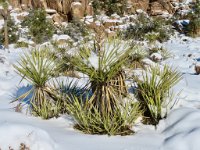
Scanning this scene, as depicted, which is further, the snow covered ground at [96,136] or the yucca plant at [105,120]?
the yucca plant at [105,120]

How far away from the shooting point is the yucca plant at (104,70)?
509 cm

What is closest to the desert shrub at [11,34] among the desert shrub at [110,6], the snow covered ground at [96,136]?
the desert shrub at [110,6]

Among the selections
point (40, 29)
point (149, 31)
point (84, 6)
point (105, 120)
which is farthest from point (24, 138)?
point (84, 6)

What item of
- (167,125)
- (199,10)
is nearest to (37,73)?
(167,125)

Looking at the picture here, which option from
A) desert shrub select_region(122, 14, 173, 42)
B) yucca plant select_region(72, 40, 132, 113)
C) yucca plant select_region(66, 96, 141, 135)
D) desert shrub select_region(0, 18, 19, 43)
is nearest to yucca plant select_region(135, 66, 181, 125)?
yucca plant select_region(66, 96, 141, 135)

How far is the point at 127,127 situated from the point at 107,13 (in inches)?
1160

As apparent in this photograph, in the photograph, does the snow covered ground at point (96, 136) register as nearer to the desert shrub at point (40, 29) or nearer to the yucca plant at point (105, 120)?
the yucca plant at point (105, 120)

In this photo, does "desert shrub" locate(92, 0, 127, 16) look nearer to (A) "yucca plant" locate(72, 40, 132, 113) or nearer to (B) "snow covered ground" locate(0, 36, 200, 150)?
(B) "snow covered ground" locate(0, 36, 200, 150)

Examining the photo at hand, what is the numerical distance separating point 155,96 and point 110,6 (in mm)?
28426

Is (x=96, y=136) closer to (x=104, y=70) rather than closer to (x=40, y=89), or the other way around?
(x=104, y=70)

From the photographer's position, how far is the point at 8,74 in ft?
32.6

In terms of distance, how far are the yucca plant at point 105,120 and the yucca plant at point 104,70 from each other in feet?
0.38

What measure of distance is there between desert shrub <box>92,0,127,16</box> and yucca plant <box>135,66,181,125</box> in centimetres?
2797

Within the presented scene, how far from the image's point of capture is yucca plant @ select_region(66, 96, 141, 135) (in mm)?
4961
